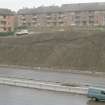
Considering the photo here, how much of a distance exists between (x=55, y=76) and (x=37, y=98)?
13.0 metres

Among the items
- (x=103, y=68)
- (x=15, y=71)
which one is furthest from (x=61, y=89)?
(x=15, y=71)

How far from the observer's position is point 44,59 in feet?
184

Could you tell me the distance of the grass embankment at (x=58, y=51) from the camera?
51.8 meters

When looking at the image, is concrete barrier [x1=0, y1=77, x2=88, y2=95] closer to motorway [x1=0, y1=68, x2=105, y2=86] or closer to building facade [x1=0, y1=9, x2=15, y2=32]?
motorway [x1=0, y1=68, x2=105, y2=86]

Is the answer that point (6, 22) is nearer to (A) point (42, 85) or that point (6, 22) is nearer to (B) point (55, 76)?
(B) point (55, 76)

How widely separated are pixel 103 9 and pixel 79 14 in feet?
22.6

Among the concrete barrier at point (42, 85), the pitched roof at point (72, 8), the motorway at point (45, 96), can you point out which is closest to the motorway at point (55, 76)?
the motorway at point (45, 96)

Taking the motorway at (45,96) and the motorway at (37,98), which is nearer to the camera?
the motorway at (37,98)

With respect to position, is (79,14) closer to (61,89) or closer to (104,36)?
(104,36)

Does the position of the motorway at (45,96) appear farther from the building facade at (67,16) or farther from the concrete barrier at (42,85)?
the building facade at (67,16)

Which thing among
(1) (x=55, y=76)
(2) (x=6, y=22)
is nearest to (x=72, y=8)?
(2) (x=6, y=22)

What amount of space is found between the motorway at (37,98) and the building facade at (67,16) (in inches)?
2153

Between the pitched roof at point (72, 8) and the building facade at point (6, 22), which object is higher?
the pitched roof at point (72, 8)

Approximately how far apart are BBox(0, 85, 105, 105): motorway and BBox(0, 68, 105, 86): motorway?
520 centimetres
